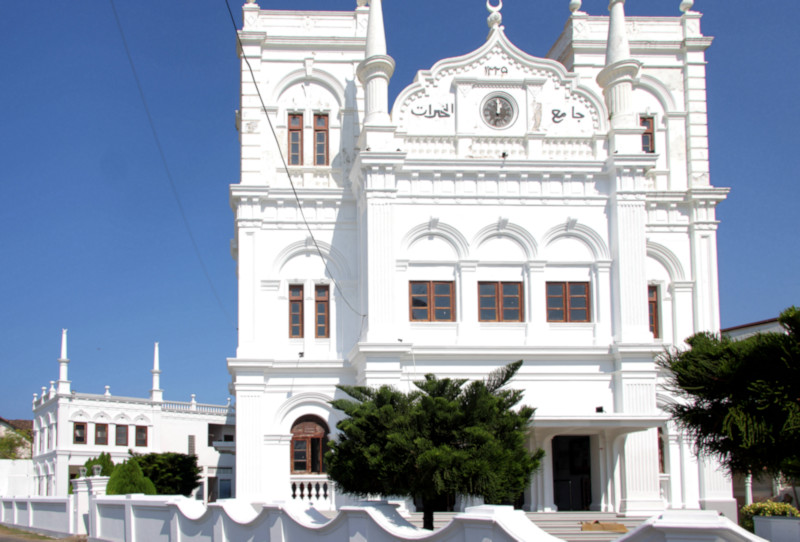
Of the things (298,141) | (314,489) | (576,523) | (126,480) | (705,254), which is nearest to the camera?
(576,523)

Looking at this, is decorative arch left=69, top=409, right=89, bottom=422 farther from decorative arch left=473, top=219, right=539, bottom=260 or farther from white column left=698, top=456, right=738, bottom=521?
white column left=698, top=456, right=738, bottom=521

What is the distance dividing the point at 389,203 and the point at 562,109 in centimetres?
620

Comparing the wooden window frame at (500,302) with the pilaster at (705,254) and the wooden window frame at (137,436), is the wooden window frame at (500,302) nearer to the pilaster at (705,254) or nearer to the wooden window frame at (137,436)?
the pilaster at (705,254)

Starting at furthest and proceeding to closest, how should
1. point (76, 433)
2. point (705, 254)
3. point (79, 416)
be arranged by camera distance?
point (79, 416) < point (76, 433) < point (705, 254)

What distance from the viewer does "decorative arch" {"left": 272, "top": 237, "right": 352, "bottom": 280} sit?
90.2ft

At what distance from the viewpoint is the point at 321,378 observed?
26.7 meters

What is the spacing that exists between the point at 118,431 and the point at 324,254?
29527 millimetres

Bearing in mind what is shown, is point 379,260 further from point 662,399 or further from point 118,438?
point 118,438

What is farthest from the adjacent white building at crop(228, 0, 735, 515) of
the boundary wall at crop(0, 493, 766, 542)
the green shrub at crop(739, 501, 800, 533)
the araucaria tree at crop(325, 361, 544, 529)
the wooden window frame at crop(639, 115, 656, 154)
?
the araucaria tree at crop(325, 361, 544, 529)

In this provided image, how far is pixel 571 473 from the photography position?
86.0 ft

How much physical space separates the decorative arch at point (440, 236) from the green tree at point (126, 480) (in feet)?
32.7

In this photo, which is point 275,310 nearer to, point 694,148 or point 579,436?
point 579,436

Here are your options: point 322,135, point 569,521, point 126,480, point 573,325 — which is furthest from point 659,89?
point 126,480

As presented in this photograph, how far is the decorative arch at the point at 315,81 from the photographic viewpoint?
95.1 ft
